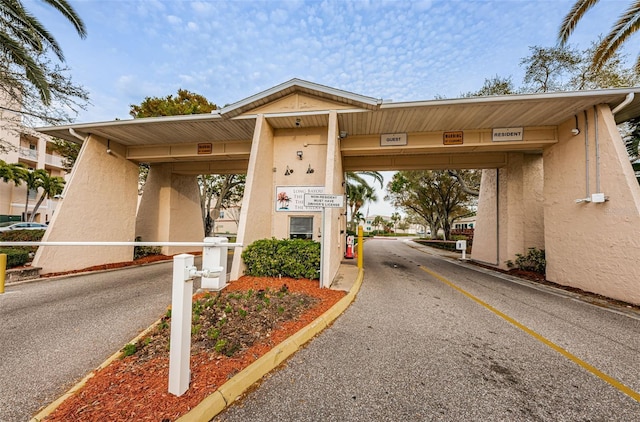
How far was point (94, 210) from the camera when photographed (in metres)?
8.65

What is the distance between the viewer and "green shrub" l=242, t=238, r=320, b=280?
250 inches

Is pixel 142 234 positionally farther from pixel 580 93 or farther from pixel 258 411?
pixel 580 93

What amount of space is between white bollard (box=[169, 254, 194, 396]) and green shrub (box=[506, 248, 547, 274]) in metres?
11.3

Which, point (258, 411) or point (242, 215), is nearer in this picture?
point (258, 411)

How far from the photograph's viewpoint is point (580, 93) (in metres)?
5.88

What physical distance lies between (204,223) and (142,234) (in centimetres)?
376

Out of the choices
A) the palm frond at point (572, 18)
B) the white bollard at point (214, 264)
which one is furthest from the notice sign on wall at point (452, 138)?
the white bollard at point (214, 264)

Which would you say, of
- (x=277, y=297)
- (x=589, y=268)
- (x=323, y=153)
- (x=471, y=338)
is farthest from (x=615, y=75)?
(x=277, y=297)

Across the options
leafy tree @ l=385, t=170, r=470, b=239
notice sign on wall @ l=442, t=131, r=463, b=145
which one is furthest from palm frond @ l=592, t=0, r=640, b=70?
leafy tree @ l=385, t=170, r=470, b=239

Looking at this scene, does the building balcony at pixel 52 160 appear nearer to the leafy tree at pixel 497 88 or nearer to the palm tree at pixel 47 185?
the palm tree at pixel 47 185

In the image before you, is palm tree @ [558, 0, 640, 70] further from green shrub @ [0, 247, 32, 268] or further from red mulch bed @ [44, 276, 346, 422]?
green shrub @ [0, 247, 32, 268]

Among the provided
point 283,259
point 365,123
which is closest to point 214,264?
point 283,259

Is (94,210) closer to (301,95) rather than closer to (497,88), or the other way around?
(301,95)

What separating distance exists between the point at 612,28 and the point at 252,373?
1189cm
